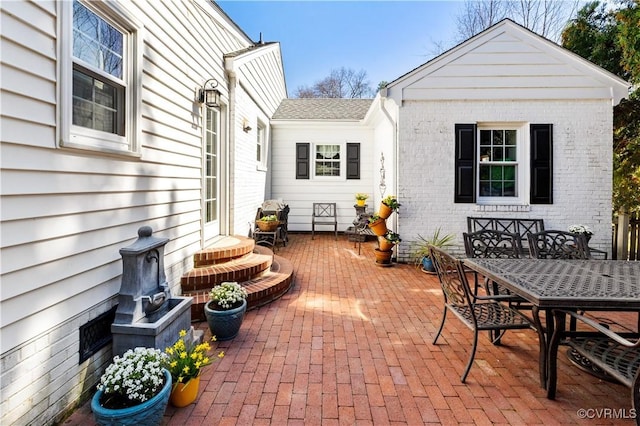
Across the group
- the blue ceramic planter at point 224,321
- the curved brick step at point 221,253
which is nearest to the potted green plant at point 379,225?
the curved brick step at point 221,253

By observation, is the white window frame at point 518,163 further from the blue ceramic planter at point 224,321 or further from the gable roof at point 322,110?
the blue ceramic planter at point 224,321

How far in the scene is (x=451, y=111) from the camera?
19.6 feet

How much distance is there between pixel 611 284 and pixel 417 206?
384 centimetres

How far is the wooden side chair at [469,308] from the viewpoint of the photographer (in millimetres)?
2400

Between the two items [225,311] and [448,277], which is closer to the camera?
[448,277]

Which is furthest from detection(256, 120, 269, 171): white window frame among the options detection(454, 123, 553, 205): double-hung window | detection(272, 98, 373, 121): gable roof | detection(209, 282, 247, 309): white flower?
detection(209, 282, 247, 309): white flower

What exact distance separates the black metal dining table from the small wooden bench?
8 centimetres

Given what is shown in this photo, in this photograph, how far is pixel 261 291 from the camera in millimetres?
3861

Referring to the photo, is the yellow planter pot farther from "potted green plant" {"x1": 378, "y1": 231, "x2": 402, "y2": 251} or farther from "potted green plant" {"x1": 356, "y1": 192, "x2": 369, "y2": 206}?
"potted green plant" {"x1": 356, "y1": 192, "x2": 369, "y2": 206}

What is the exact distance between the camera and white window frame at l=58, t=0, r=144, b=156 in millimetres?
1945

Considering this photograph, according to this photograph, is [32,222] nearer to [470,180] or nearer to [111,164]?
[111,164]

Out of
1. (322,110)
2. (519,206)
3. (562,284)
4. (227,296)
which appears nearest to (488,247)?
(562,284)
